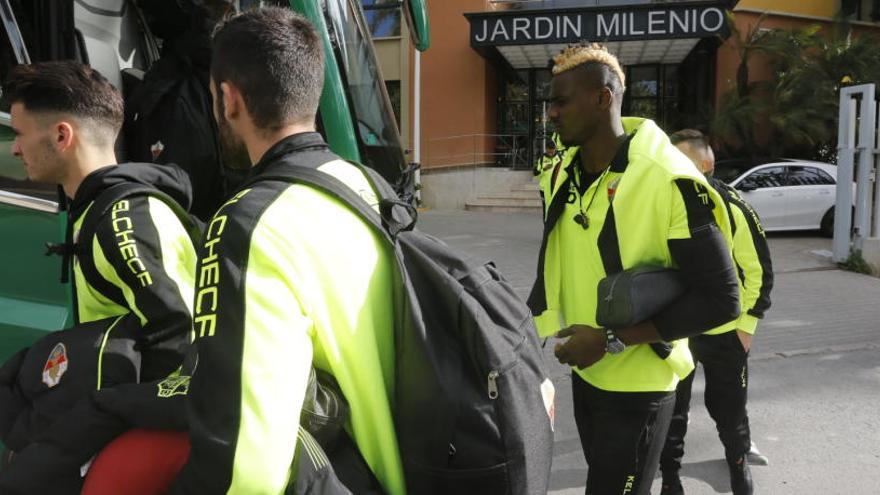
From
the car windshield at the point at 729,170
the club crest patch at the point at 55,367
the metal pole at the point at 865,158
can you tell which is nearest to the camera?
the club crest patch at the point at 55,367

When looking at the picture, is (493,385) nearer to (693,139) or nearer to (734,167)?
(693,139)

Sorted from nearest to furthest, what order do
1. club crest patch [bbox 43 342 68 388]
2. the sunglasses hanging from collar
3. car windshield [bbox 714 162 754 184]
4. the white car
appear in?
club crest patch [bbox 43 342 68 388], the sunglasses hanging from collar, the white car, car windshield [bbox 714 162 754 184]

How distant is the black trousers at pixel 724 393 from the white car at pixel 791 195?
11.2 m

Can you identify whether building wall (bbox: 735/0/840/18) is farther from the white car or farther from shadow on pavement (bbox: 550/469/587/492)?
shadow on pavement (bbox: 550/469/587/492)

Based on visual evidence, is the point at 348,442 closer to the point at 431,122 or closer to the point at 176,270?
the point at 176,270

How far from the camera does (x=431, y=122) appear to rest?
2180 cm

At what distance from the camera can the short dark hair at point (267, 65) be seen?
142 centimetres

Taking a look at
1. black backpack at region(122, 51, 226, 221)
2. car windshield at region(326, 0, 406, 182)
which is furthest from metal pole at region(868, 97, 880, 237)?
black backpack at region(122, 51, 226, 221)

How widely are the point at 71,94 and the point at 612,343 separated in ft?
5.85

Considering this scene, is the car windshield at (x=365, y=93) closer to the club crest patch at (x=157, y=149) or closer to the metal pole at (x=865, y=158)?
the club crest patch at (x=157, y=149)

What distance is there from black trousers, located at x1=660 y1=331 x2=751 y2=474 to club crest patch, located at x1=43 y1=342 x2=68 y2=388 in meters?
2.81

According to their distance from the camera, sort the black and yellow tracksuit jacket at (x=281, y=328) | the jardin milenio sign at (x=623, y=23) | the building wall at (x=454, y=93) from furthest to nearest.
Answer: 1. the building wall at (x=454, y=93)
2. the jardin milenio sign at (x=623, y=23)
3. the black and yellow tracksuit jacket at (x=281, y=328)

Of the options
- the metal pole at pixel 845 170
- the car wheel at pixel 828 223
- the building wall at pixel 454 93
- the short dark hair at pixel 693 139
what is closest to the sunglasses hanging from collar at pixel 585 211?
the short dark hair at pixel 693 139

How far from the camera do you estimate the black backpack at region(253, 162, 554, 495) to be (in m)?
1.33
